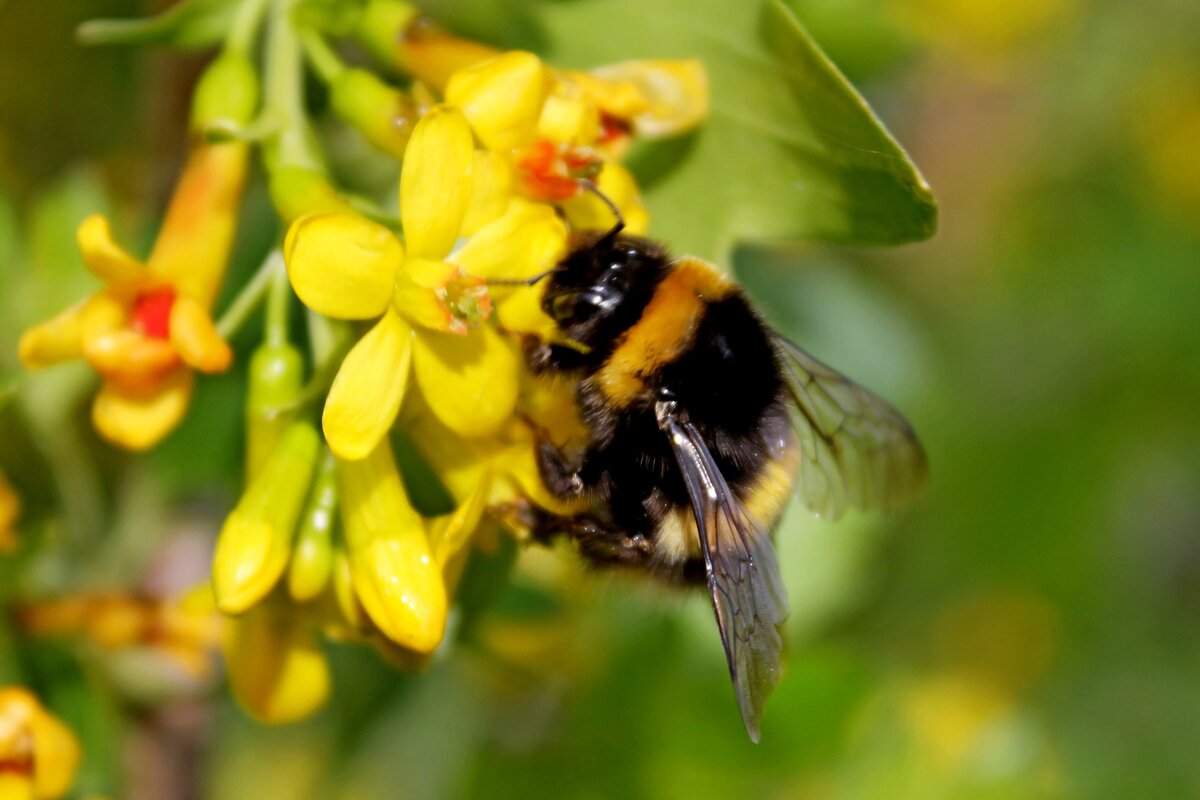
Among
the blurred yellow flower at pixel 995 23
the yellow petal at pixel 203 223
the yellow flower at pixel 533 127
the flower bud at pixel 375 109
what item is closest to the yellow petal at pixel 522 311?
the yellow flower at pixel 533 127

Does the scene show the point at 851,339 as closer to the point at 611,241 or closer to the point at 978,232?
the point at 611,241

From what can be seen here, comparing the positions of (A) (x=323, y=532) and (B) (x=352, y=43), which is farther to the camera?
(B) (x=352, y=43)

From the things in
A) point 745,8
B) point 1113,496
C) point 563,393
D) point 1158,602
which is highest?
point 745,8

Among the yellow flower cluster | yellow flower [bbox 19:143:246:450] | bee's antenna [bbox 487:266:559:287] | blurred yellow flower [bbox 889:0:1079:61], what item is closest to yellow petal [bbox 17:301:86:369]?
yellow flower [bbox 19:143:246:450]

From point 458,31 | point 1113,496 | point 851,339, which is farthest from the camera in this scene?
point 1113,496

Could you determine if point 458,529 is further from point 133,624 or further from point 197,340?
point 133,624

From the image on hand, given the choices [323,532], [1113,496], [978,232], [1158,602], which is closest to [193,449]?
[323,532]
